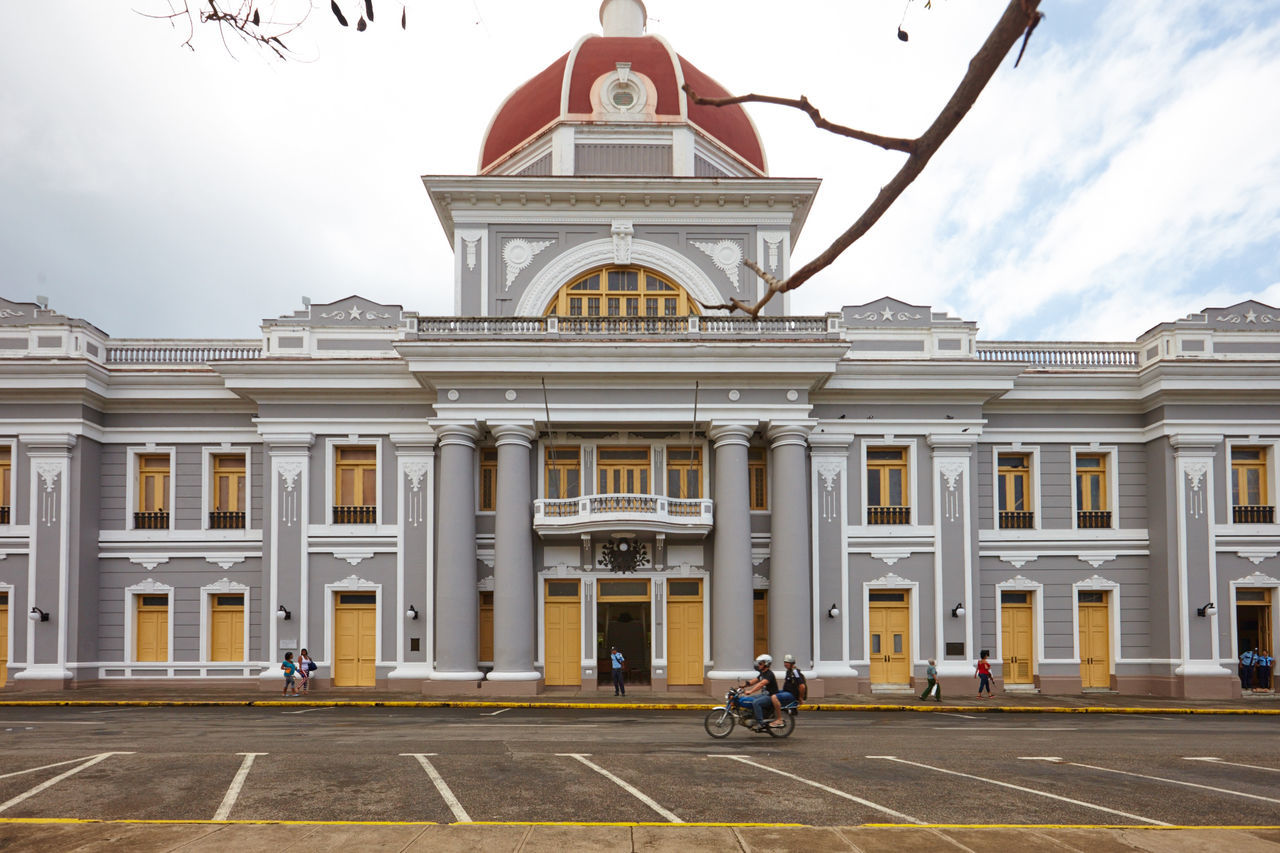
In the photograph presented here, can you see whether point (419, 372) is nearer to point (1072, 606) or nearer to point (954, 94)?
point (1072, 606)

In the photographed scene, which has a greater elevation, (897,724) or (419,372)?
(419,372)

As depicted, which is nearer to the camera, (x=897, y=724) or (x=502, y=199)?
(x=897, y=724)

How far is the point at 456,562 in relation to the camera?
2778cm

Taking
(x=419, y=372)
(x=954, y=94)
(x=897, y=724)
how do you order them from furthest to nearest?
(x=419, y=372)
(x=897, y=724)
(x=954, y=94)

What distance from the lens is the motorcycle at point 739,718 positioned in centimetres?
1795

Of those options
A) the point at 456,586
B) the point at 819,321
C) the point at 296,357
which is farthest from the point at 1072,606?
the point at 296,357

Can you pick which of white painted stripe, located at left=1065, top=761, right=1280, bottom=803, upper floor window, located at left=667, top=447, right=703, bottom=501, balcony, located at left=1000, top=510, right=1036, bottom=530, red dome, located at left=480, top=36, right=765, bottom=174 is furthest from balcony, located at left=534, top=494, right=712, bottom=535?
white painted stripe, located at left=1065, top=761, right=1280, bottom=803

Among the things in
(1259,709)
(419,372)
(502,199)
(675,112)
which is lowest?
(1259,709)

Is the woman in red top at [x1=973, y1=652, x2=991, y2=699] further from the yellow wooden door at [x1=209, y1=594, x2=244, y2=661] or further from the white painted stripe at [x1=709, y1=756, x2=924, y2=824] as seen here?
the yellow wooden door at [x1=209, y1=594, x2=244, y2=661]

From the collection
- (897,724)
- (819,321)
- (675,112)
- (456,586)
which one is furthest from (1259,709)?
(675,112)

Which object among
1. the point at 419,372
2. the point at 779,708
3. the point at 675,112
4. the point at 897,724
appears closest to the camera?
the point at 779,708

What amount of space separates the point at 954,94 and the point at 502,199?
2787 centimetres

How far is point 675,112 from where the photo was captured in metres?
32.0

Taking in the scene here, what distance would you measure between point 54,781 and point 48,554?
60.5 feet
